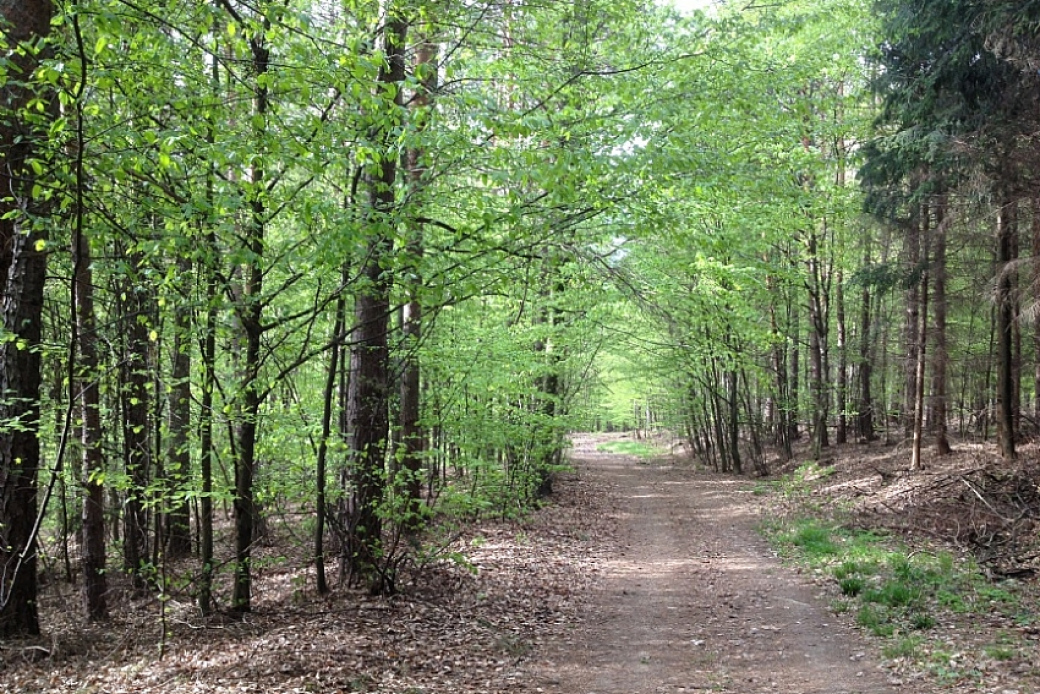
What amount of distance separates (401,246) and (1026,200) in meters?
9.48

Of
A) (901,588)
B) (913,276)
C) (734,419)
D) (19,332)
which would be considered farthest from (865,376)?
(19,332)

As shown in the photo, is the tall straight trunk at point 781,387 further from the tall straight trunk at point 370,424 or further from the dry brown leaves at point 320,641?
the tall straight trunk at point 370,424

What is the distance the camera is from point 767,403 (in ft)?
94.2

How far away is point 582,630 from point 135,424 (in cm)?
582

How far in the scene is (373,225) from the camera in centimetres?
550

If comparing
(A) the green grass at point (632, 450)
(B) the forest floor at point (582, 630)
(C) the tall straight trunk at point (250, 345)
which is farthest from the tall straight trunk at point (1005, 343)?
(A) the green grass at point (632, 450)

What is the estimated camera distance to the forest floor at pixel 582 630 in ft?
19.9

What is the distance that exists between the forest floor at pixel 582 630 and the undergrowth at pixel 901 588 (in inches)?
3.0

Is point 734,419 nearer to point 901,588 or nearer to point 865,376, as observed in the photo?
point 865,376

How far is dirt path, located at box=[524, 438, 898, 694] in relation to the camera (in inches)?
246

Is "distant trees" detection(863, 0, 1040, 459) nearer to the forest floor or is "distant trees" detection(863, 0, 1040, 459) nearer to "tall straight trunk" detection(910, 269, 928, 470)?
"tall straight trunk" detection(910, 269, 928, 470)

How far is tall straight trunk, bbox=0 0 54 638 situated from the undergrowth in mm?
7847

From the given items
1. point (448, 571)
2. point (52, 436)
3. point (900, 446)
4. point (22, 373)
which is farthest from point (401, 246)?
point (900, 446)

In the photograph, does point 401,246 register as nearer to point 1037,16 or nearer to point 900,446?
point 1037,16
